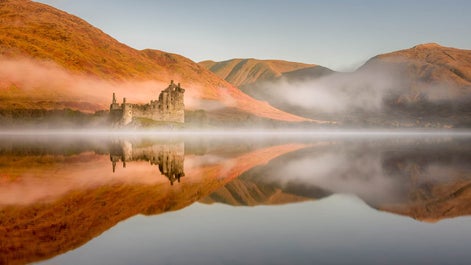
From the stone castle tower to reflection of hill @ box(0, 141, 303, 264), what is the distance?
3382 inches

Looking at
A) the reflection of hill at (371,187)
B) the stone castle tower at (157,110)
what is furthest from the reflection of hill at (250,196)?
the stone castle tower at (157,110)

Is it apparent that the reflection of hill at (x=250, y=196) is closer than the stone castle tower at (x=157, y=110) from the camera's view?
Yes

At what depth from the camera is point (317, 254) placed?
9.55 metres

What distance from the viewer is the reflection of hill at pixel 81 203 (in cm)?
1048

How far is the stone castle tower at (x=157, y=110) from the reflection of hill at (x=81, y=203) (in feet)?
282

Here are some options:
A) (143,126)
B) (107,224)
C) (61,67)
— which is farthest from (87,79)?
(107,224)

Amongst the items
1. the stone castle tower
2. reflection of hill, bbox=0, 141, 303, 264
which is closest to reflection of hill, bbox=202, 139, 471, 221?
reflection of hill, bbox=0, 141, 303, 264

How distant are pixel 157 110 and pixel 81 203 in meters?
99.1

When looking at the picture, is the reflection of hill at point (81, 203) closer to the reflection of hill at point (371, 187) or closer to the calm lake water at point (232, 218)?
the calm lake water at point (232, 218)

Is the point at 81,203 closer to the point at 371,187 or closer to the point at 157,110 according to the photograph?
the point at 371,187

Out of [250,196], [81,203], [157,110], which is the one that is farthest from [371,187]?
[157,110]

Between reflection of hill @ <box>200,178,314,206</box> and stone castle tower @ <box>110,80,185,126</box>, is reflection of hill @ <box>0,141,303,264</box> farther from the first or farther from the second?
stone castle tower @ <box>110,80,185,126</box>

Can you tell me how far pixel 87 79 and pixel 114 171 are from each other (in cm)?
18422

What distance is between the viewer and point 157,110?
113 metres
